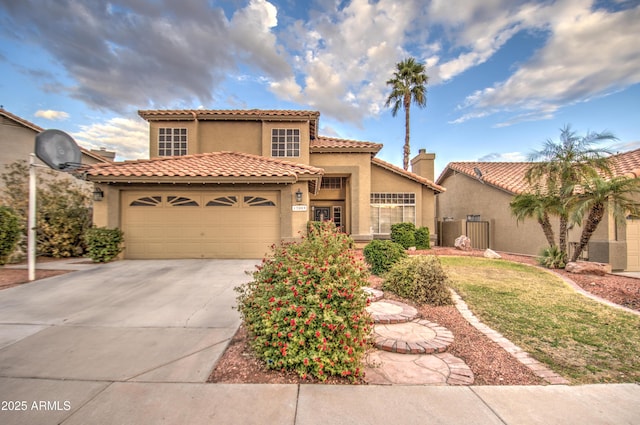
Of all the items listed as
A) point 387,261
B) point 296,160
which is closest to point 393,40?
point 296,160

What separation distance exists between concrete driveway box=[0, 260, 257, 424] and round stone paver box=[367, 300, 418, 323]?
237cm

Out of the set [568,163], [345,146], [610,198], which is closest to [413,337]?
[610,198]

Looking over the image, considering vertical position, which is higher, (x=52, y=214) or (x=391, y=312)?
(x=52, y=214)

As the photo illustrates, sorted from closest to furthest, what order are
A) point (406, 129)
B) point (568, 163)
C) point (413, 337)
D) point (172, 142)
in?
point (413, 337) < point (568, 163) < point (172, 142) < point (406, 129)

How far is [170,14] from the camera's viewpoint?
9352 millimetres

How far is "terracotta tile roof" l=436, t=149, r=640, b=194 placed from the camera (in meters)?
11.1

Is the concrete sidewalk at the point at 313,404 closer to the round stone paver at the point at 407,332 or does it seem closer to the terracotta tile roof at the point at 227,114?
the round stone paver at the point at 407,332

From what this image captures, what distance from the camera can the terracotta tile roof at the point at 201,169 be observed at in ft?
31.2

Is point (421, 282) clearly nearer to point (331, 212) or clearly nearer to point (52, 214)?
point (331, 212)

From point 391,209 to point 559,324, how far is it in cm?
1157

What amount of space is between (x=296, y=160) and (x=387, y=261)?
8.21 metres

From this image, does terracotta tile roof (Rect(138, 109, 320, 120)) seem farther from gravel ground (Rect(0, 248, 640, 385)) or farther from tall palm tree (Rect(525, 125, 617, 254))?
gravel ground (Rect(0, 248, 640, 385))

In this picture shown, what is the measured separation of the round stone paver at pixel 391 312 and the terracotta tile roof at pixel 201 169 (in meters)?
5.68

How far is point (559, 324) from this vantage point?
4.64 metres
